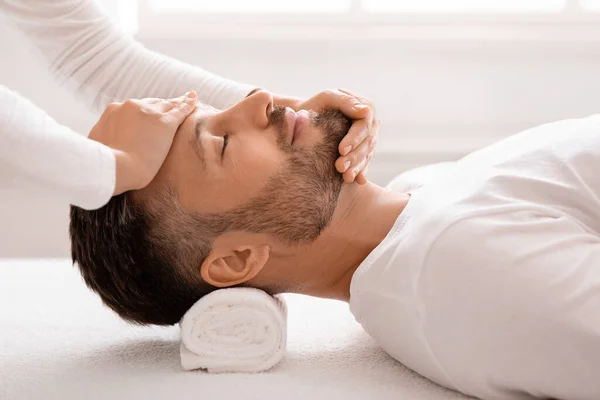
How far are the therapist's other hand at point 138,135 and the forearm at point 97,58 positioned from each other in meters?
0.37

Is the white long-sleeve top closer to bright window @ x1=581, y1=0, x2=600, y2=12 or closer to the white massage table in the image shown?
the white massage table

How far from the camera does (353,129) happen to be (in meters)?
1.42

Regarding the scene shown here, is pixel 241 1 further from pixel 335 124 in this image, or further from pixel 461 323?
pixel 461 323

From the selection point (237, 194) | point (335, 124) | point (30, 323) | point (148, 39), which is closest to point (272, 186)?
point (237, 194)

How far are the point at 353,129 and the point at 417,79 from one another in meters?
0.97

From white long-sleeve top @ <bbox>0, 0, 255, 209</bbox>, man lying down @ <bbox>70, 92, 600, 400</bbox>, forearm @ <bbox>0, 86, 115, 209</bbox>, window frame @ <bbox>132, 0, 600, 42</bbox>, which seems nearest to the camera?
forearm @ <bbox>0, 86, 115, 209</bbox>

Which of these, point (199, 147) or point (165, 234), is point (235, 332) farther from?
point (199, 147)

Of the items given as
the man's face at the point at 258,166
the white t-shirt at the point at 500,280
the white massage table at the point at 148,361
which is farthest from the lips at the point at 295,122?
the white massage table at the point at 148,361

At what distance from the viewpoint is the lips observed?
1.39 m

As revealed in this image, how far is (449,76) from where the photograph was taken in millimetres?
2322

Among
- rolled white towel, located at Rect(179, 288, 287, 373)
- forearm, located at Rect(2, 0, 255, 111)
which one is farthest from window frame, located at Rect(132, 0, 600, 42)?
rolled white towel, located at Rect(179, 288, 287, 373)

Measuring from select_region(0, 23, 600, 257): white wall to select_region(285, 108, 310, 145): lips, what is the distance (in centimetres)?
93

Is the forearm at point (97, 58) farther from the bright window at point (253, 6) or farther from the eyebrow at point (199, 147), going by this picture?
the bright window at point (253, 6)

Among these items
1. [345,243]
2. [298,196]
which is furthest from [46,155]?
[345,243]
